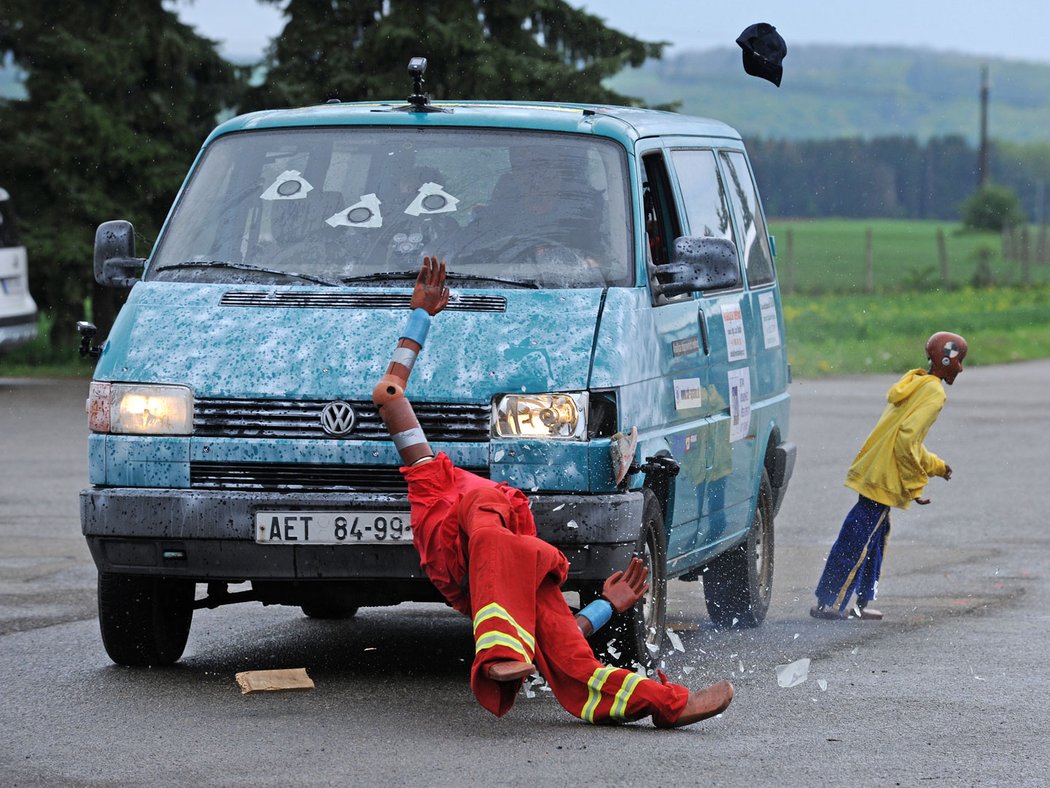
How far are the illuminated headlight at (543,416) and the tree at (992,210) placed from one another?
7880 centimetres

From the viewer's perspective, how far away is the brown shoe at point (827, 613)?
10.3 meters

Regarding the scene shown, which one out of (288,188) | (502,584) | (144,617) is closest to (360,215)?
(288,188)

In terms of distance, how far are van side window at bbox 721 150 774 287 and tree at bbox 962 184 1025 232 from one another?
75.2 m

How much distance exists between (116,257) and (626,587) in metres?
2.73

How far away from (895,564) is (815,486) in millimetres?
3815

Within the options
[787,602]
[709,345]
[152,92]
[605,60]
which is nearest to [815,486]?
[787,602]

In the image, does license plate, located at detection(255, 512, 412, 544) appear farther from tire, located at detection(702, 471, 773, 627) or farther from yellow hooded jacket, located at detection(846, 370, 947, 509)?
yellow hooded jacket, located at detection(846, 370, 947, 509)

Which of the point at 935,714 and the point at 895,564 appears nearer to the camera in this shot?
the point at 935,714

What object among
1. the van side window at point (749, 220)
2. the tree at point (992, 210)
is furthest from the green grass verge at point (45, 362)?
the tree at point (992, 210)

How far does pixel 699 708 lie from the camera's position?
6922mm

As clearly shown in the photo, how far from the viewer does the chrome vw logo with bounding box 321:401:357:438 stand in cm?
756

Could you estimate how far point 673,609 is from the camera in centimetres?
1077

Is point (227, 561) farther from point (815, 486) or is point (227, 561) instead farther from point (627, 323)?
point (815, 486)

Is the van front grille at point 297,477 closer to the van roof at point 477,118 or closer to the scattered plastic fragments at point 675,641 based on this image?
the van roof at point 477,118
